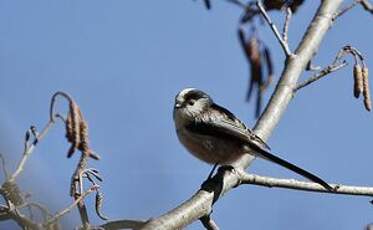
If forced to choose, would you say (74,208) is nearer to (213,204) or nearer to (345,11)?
(213,204)

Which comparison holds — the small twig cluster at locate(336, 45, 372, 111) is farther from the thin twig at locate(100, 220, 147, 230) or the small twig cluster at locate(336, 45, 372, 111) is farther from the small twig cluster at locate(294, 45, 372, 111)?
the thin twig at locate(100, 220, 147, 230)

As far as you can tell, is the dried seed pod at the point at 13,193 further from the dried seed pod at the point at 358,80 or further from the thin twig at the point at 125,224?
the dried seed pod at the point at 358,80

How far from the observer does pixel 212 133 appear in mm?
4801

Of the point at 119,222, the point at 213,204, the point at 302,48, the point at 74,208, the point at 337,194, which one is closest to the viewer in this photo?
the point at 74,208

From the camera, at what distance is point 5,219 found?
2127mm

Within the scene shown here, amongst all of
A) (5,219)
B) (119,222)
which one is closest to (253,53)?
(119,222)

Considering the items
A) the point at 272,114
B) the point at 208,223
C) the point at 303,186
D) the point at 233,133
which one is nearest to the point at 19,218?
the point at 208,223

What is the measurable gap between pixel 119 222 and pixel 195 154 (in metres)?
2.19

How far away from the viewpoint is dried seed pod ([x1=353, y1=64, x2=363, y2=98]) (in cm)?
391

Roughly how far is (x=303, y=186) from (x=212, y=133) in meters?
1.17

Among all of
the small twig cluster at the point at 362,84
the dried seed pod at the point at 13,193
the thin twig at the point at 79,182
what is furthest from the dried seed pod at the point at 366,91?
the dried seed pod at the point at 13,193

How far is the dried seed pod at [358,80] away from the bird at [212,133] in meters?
0.61

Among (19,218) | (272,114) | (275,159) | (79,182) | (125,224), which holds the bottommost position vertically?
(275,159)

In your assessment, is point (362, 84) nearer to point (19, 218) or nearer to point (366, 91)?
point (366, 91)
